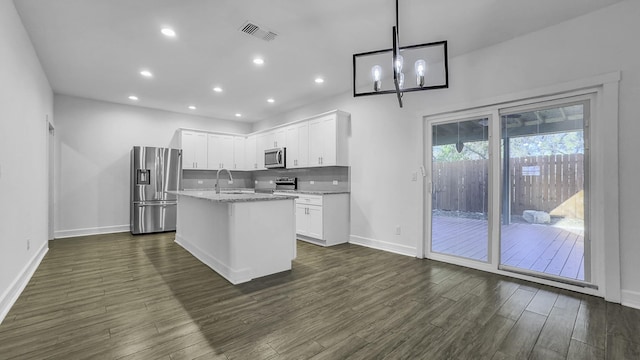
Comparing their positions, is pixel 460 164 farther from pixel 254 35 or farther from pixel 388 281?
pixel 254 35

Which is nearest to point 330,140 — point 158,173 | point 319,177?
point 319,177

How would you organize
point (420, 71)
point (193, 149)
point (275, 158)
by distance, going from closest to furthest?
point (420, 71)
point (275, 158)
point (193, 149)

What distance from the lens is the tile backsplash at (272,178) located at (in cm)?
521

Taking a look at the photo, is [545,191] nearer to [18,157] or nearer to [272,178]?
[272,178]

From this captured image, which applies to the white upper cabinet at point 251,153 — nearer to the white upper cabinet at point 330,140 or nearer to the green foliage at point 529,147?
the white upper cabinet at point 330,140

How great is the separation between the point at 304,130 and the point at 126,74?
3.01 meters

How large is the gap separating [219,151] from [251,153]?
783mm

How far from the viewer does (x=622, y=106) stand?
99.2 inches

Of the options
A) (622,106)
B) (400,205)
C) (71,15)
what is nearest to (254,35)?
(71,15)

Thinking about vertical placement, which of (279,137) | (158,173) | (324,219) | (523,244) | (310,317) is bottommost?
(310,317)

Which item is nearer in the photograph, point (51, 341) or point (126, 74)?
point (51, 341)

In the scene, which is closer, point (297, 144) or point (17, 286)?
point (17, 286)

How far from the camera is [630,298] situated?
2.46 meters

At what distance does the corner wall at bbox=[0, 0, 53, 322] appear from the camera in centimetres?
236
